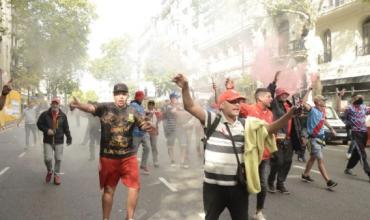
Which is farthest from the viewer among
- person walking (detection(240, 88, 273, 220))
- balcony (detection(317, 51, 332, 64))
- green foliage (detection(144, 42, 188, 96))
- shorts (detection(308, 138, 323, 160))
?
green foliage (detection(144, 42, 188, 96))

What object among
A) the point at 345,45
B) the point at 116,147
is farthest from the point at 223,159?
the point at 345,45

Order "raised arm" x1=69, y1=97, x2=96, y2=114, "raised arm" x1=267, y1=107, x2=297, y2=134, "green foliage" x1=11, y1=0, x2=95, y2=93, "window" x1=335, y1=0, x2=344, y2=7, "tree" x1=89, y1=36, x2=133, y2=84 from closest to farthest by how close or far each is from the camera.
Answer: "raised arm" x1=267, y1=107, x2=297, y2=134 → "raised arm" x1=69, y1=97, x2=96, y2=114 → "window" x1=335, y1=0, x2=344, y2=7 → "green foliage" x1=11, y1=0, x2=95, y2=93 → "tree" x1=89, y1=36, x2=133, y2=84

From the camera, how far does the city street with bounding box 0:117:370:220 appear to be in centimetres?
610

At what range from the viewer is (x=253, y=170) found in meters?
3.77

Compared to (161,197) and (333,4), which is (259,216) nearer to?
(161,197)

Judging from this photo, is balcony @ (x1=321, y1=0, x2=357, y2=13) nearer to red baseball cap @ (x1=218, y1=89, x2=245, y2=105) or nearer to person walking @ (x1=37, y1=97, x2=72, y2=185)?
person walking @ (x1=37, y1=97, x2=72, y2=185)

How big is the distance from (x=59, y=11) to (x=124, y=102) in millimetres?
39051

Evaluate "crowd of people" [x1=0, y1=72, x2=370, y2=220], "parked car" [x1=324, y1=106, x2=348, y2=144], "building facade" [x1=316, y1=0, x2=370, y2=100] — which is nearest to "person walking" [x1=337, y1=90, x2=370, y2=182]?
"crowd of people" [x1=0, y1=72, x2=370, y2=220]

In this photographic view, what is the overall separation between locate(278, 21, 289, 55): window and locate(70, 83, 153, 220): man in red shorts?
25.9m

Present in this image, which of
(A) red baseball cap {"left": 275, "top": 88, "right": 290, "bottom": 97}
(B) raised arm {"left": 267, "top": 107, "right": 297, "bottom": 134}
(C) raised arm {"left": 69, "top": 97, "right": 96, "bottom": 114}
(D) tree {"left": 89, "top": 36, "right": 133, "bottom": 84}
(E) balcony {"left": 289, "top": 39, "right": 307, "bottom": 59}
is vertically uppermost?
(D) tree {"left": 89, "top": 36, "right": 133, "bottom": 84}

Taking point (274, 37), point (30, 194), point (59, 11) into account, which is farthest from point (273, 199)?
point (59, 11)

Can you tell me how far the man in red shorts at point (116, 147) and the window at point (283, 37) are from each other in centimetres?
2594

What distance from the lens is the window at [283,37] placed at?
99.5 ft

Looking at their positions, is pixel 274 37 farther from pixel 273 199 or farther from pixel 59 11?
pixel 273 199
